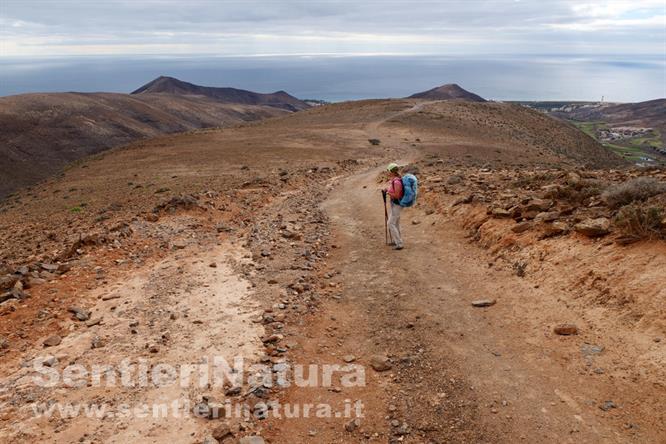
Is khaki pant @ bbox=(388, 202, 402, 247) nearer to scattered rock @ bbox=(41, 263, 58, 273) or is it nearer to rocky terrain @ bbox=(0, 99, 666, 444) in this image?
rocky terrain @ bbox=(0, 99, 666, 444)

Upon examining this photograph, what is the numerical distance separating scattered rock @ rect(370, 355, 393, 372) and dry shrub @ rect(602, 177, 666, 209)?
5.89m

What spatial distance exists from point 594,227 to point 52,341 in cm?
937

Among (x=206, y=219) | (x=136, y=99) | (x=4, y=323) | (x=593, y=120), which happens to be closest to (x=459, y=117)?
(x=206, y=219)

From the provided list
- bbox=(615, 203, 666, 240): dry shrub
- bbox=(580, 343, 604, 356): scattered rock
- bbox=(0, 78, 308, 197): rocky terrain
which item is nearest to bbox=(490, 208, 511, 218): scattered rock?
bbox=(615, 203, 666, 240): dry shrub

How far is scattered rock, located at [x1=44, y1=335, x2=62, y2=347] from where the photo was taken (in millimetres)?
7126

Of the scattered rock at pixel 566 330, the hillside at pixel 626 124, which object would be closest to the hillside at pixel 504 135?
the scattered rock at pixel 566 330

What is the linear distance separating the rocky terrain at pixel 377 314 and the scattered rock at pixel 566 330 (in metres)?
0.01

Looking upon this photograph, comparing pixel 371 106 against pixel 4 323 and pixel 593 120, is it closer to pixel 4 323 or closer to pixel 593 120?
pixel 4 323

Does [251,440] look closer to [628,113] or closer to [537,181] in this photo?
[537,181]

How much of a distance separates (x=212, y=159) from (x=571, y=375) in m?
28.3

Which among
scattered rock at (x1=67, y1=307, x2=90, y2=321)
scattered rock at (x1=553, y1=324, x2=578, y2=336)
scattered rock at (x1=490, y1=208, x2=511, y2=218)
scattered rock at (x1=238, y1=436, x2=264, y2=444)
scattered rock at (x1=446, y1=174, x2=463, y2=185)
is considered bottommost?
scattered rock at (x1=238, y1=436, x2=264, y2=444)

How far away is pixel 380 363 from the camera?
663 cm

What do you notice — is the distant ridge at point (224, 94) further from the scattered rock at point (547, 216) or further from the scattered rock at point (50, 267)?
the scattered rock at point (547, 216)

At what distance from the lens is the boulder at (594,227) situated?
837 centimetres
